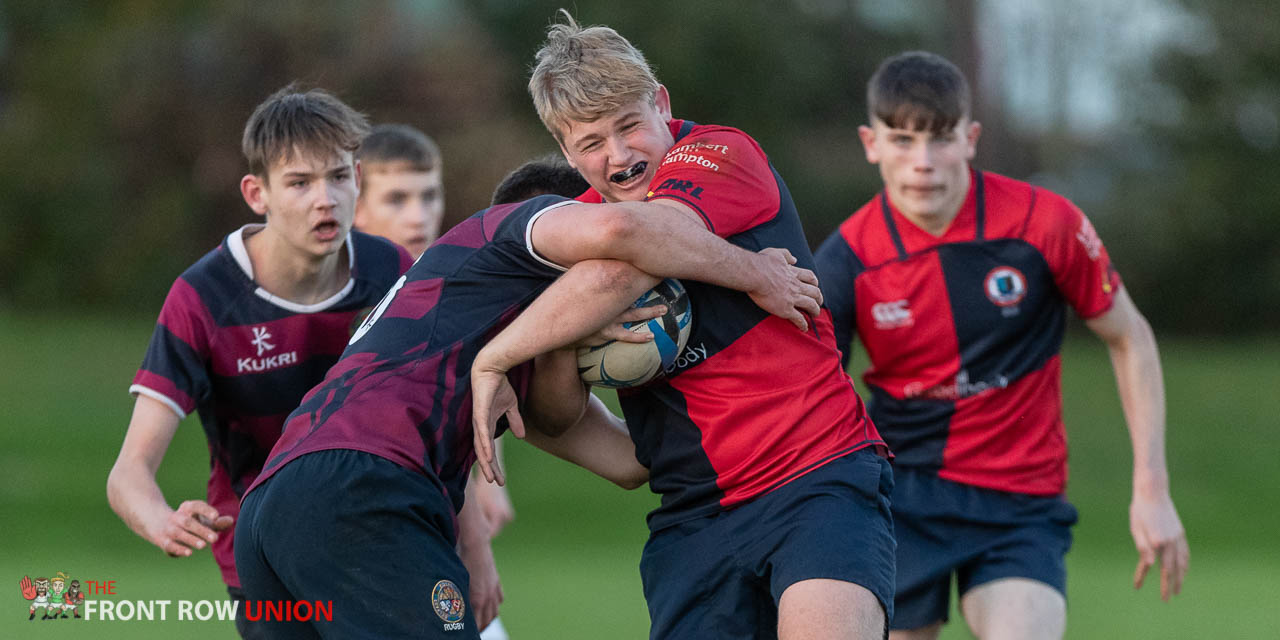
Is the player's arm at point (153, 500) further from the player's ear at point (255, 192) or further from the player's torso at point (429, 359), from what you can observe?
the player's ear at point (255, 192)

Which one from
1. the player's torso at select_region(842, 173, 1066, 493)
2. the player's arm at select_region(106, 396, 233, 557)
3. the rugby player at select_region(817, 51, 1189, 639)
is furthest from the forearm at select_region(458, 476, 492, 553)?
the player's torso at select_region(842, 173, 1066, 493)

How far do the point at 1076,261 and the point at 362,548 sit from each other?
10.1 ft

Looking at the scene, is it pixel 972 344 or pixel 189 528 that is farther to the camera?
pixel 972 344

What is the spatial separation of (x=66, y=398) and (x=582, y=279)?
58.6ft

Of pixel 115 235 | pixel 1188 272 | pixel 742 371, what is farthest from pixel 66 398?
pixel 1188 272

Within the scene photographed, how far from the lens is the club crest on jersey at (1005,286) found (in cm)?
525

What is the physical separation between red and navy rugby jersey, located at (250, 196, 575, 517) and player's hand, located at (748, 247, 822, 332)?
545mm

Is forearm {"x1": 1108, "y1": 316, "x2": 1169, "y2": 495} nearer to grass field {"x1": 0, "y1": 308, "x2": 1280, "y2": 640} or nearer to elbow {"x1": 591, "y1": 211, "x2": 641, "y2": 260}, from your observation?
elbow {"x1": 591, "y1": 211, "x2": 641, "y2": 260}

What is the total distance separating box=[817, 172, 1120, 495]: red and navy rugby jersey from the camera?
5227mm

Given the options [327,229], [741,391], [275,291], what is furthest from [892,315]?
[275,291]

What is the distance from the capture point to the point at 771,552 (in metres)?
3.64

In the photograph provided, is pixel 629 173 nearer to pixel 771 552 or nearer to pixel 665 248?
pixel 665 248

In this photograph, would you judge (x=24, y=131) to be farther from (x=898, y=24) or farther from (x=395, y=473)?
(x=395, y=473)

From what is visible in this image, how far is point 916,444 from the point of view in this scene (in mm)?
5348
